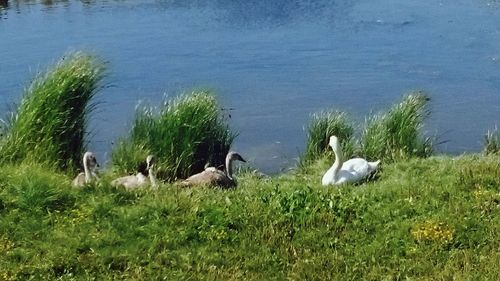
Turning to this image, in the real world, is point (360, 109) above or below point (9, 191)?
below

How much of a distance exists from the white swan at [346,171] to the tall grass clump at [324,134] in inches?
113

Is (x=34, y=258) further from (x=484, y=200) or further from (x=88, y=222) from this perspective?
(x=484, y=200)

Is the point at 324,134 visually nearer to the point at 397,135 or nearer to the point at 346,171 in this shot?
the point at 397,135

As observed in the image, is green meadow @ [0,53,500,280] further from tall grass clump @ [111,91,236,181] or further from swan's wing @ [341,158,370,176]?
tall grass clump @ [111,91,236,181]

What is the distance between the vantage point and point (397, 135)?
53.1ft

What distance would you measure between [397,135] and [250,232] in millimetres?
7995

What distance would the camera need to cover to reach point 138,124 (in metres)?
15.9

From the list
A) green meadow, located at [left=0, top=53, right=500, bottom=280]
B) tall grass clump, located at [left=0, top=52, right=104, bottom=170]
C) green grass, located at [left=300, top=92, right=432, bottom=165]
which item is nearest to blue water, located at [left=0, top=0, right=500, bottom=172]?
green grass, located at [left=300, top=92, right=432, bottom=165]

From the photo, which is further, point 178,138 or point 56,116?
point 178,138

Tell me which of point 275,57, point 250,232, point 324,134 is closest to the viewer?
point 250,232

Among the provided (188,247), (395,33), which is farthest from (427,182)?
(395,33)

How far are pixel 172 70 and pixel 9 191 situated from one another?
15021 millimetres

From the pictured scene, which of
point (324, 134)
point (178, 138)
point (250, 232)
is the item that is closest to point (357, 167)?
point (324, 134)

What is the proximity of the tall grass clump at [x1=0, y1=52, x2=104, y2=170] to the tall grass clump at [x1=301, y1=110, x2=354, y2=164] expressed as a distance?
4.07 m
